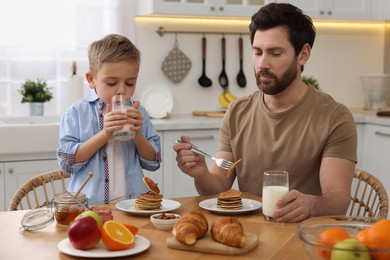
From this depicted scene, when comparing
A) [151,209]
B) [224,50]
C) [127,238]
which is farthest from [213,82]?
[127,238]

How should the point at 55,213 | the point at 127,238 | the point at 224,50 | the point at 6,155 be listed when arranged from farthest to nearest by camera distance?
the point at 224,50, the point at 6,155, the point at 55,213, the point at 127,238

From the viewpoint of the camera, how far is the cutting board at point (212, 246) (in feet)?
5.26

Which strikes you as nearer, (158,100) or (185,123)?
(185,123)

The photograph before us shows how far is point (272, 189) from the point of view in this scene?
1917 millimetres

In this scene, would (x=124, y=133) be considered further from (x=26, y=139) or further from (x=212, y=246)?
(x=26, y=139)

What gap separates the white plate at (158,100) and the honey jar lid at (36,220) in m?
2.47

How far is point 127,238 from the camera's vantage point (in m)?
1.62

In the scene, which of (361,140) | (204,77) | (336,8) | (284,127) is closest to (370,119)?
(361,140)

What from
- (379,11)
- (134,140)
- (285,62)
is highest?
(379,11)

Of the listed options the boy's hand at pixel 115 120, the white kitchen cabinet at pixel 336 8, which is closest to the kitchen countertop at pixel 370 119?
the white kitchen cabinet at pixel 336 8

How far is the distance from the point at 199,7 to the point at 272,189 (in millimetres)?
2514

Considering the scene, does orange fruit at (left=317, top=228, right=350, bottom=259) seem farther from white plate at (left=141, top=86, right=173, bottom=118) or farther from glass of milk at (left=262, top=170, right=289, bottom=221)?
white plate at (left=141, top=86, right=173, bottom=118)

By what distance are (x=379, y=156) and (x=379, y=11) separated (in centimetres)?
112

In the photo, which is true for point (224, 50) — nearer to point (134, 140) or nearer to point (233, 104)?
point (233, 104)
